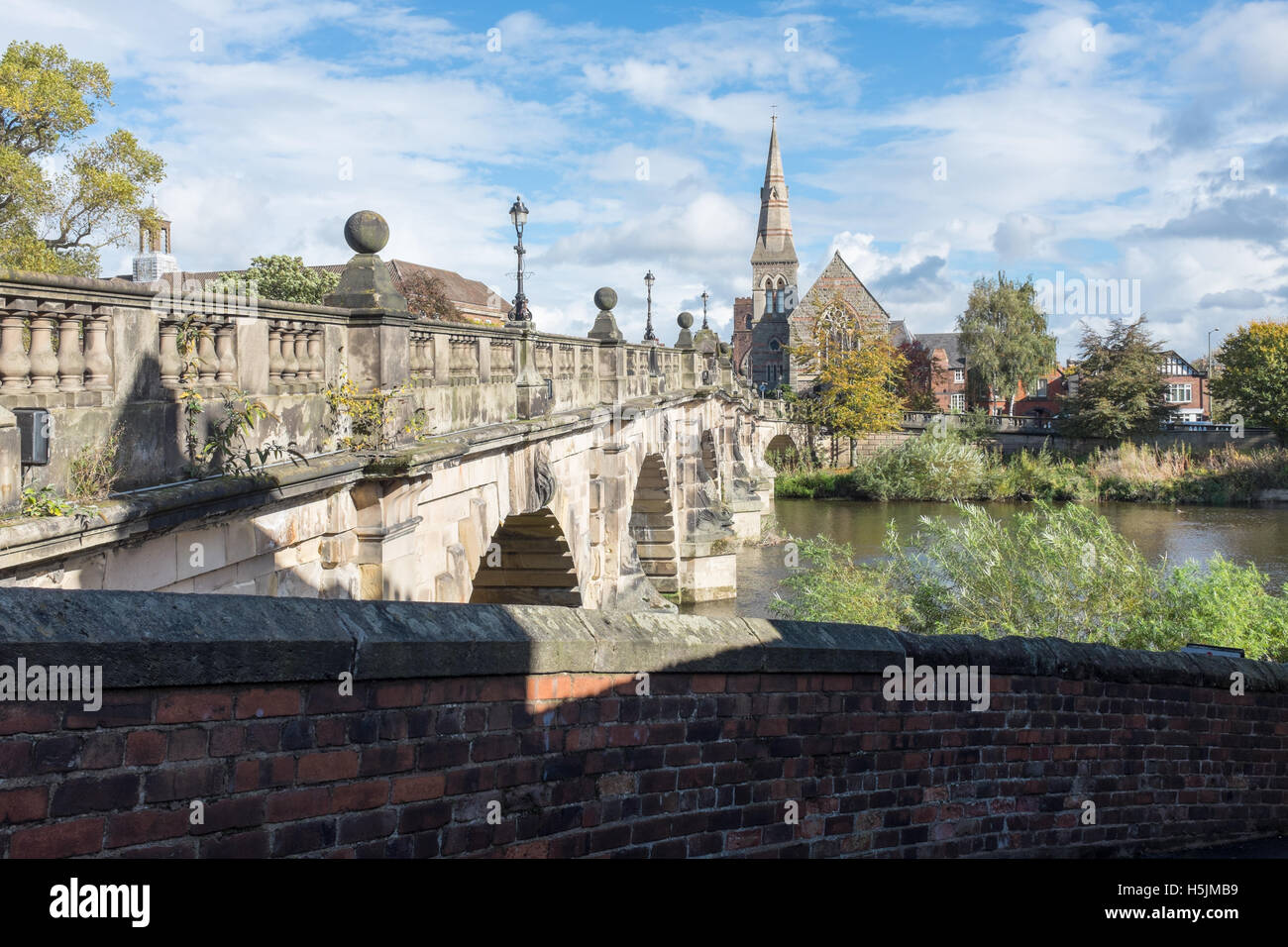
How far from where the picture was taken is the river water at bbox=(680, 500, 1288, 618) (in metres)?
28.2

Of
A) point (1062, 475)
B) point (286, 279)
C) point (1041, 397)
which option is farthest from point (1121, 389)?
point (286, 279)

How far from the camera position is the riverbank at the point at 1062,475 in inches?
1714

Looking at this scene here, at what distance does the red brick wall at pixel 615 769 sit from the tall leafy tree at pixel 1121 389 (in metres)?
45.4

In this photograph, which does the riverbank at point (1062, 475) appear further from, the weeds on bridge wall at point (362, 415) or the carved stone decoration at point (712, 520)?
the weeds on bridge wall at point (362, 415)

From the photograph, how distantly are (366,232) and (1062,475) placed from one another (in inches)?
1712

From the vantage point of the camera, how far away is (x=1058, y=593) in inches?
505

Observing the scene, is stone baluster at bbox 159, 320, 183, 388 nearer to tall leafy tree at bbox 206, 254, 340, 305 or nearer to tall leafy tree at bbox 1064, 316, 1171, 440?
tall leafy tree at bbox 206, 254, 340, 305

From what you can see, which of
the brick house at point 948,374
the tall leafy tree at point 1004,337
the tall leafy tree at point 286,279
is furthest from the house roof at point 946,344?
the tall leafy tree at point 286,279

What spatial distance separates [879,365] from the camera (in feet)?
178

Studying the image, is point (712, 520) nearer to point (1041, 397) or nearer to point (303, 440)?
point (303, 440)

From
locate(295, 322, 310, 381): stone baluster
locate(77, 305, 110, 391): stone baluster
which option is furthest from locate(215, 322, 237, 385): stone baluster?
locate(77, 305, 110, 391): stone baluster
